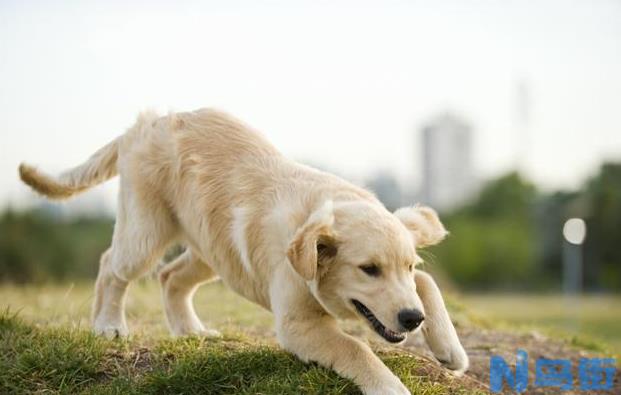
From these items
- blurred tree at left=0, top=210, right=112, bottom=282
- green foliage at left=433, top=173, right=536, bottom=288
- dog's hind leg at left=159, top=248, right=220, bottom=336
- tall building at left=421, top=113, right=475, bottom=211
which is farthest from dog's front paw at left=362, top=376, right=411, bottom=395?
tall building at left=421, top=113, right=475, bottom=211

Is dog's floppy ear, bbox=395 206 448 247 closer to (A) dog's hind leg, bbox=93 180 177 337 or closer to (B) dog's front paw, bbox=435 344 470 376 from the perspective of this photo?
(B) dog's front paw, bbox=435 344 470 376

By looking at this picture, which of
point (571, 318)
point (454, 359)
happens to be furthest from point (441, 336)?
point (571, 318)

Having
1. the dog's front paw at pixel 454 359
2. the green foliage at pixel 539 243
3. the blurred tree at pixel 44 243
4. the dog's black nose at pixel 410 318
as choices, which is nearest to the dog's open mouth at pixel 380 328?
the dog's black nose at pixel 410 318

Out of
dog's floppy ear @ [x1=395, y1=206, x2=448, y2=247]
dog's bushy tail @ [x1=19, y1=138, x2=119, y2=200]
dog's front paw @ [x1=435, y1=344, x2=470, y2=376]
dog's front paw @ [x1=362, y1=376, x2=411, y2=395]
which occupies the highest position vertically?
dog's bushy tail @ [x1=19, y1=138, x2=119, y2=200]

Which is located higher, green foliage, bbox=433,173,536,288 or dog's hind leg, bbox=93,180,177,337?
dog's hind leg, bbox=93,180,177,337

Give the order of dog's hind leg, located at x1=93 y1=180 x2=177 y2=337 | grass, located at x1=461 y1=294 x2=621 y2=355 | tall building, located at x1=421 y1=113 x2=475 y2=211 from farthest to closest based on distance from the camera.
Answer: tall building, located at x1=421 y1=113 x2=475 y2=211
grass, located at x1=461 y1=294 x2=621 y2=355
dog's hind leg, located at x1=93 y1=180 x2=177 y2=337

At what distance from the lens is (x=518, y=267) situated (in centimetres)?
5884

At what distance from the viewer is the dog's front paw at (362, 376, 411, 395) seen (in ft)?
15.2

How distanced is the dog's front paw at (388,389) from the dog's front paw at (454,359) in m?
0.56

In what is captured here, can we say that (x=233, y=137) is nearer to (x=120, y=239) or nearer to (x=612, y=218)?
(x=120, y=239)

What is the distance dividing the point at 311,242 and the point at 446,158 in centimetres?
10847

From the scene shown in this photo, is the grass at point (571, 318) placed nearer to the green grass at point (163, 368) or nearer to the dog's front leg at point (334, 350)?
the green grass at point (163, 368)

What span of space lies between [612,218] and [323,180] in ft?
157

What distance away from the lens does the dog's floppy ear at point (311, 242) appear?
4.72m
